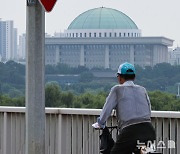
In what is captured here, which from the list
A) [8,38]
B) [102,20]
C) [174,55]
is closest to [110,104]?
[8,38]

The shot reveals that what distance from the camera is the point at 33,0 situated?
7.71 m

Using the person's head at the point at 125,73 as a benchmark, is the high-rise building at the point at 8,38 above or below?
above

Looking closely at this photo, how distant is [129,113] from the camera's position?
24.4ft

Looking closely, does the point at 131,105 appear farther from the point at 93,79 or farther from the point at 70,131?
the point at 93,79

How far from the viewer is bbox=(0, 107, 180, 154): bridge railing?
957 centimetres

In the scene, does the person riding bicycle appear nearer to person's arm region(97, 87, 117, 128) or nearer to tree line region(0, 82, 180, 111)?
person's arm region(97, 87, 117, 128)

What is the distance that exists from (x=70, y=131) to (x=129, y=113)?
2.86m

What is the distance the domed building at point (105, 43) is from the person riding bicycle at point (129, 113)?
388 ft

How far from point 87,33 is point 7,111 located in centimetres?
12335

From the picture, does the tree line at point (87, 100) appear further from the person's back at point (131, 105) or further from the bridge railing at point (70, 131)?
the person's back at point (131, 105)

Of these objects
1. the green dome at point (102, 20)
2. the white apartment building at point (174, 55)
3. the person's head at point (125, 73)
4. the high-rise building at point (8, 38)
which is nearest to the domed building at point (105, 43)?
the green dome at point (102, 20)

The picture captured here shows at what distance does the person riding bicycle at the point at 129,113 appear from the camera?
7410 mm

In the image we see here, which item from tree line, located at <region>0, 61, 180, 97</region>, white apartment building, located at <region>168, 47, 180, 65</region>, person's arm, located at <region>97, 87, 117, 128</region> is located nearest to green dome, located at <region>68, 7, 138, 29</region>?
white apartment building, located at <region>168, 47, 180, 65</region>

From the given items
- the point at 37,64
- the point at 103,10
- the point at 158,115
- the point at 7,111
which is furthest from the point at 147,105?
the point at 103,10
